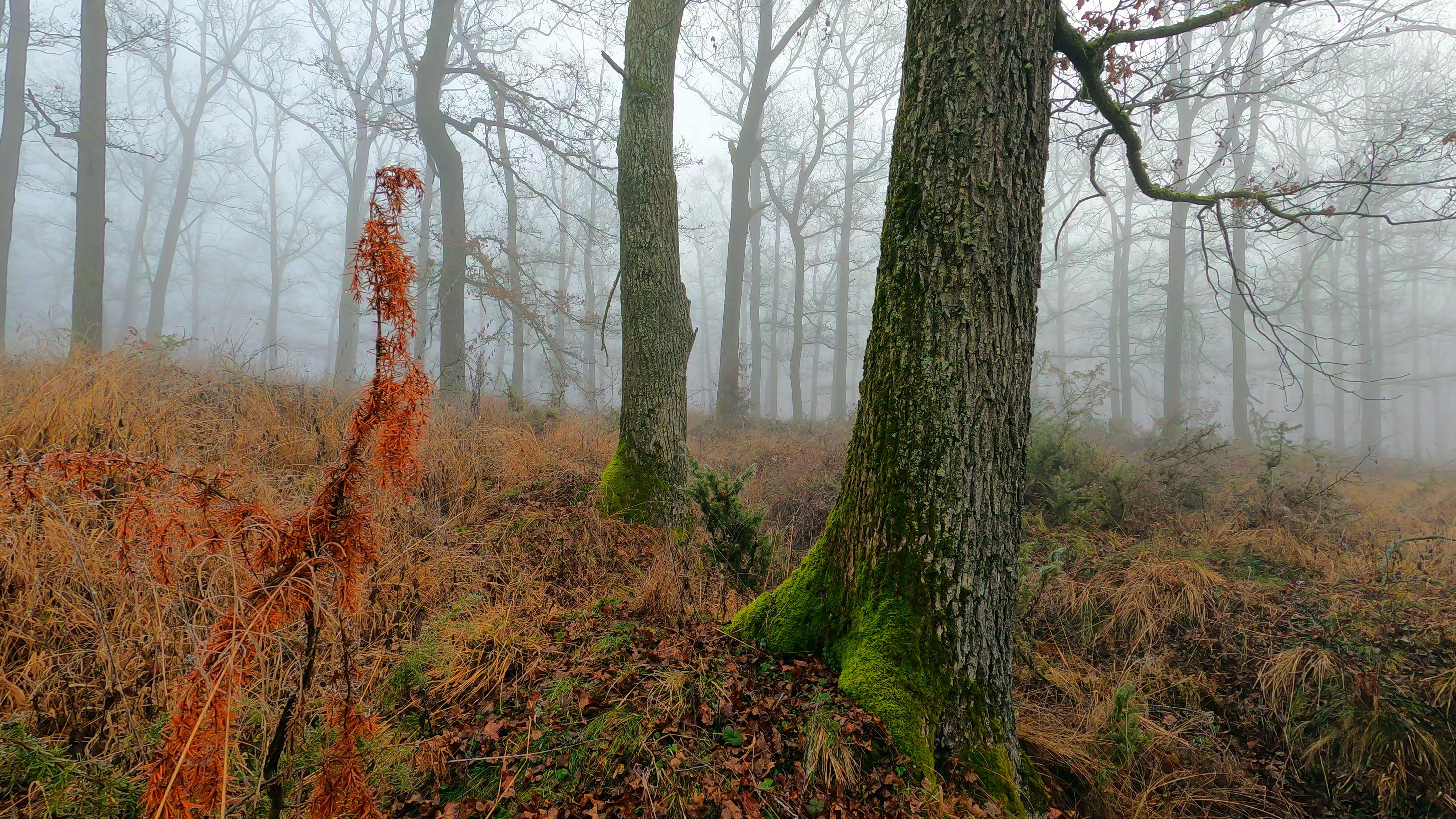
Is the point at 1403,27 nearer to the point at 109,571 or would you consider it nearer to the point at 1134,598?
the point at 1134,598

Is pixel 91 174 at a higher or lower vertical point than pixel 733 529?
higher

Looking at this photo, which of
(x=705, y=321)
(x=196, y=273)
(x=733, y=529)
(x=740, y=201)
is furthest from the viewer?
(x=705, y=321)

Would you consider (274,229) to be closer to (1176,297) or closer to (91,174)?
(91,174)

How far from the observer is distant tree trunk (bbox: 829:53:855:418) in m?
16.5

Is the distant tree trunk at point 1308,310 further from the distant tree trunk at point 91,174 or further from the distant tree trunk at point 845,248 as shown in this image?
the distant tree trunk at point 91,174

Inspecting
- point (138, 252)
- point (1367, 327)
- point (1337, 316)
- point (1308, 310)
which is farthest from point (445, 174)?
point (1337, 316)

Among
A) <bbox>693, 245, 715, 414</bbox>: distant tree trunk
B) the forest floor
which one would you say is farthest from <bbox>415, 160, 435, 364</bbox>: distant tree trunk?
<bbox>693, 245, 715, 414</bbox>: distant tree trunk

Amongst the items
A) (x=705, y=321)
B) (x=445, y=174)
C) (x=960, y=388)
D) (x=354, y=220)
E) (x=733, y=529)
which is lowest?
(x=733, y=529)

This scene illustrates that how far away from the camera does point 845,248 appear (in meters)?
17.6

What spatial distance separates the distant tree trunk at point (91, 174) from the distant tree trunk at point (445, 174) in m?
3.96

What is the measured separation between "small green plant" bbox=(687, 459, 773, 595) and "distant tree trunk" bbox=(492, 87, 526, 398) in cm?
534

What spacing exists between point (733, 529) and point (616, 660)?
1359 millimetres

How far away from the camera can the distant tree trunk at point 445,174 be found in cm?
852

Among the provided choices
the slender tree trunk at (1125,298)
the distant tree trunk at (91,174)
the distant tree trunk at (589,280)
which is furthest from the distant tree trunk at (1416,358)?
the distant tree trunk at (91,174)
